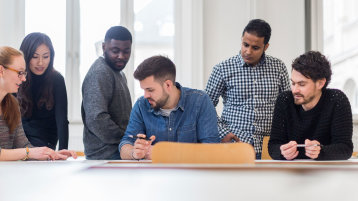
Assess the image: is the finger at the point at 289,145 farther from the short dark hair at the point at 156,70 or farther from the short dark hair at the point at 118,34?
the short dark hair at the point at 118,34

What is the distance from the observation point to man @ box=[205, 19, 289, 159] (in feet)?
10.0

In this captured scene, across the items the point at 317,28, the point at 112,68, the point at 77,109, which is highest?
the point at 317,28

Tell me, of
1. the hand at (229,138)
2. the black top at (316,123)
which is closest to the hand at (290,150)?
the black top at (316,123)

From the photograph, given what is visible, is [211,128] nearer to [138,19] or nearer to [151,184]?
[151,184]

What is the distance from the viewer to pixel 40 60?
2840 millimetres

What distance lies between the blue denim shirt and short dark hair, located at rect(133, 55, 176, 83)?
0.14 metres

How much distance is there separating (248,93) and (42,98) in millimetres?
1302

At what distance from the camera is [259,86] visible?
A: 309cm

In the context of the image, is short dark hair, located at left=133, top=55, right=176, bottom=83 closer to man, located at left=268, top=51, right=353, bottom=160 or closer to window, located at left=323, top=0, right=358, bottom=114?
man, located at left=268, top=51, right=353, bottom=160

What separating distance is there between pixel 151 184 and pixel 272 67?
8.02 ft

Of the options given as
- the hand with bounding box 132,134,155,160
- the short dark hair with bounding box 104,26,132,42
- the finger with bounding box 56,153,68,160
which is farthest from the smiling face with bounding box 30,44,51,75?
the hand with bounding box 132,134,155,160

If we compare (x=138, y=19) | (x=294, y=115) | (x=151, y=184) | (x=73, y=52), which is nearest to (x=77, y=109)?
(x=73, y=52)

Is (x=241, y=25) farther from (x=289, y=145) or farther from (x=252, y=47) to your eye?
(x=289, y=145)

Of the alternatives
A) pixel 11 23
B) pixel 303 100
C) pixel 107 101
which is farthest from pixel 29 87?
pixel 11 23
